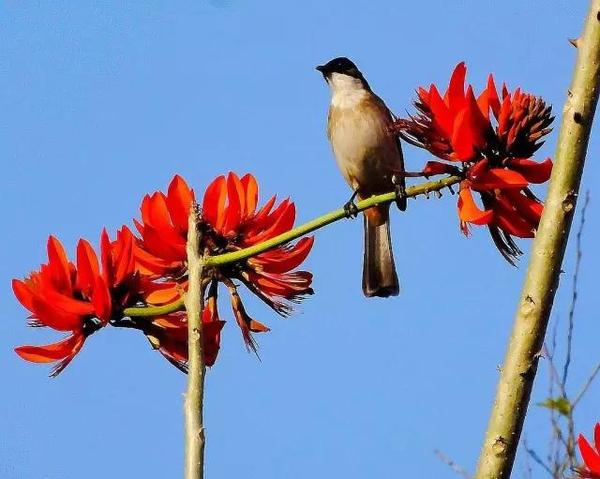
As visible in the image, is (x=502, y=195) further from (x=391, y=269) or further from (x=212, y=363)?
(x=391, y=269)

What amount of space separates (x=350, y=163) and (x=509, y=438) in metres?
4.67

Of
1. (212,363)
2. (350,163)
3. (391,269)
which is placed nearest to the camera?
(212,363)

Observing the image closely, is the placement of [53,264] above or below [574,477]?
above

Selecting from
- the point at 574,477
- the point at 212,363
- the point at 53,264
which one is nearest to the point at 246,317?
the point at 212,363

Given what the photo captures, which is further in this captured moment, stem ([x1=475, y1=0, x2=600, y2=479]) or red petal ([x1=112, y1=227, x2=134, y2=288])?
red petal ([x1=112, y1=227, x2=134, y2=288])

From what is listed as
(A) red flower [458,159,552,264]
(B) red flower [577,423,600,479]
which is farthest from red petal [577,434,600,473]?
(A) red flower [458,159,552,264]

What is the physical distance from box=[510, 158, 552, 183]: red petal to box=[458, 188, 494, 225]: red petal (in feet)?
0.31

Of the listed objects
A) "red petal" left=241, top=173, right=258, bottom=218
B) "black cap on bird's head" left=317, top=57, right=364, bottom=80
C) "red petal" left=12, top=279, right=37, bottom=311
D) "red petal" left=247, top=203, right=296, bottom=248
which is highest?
"black cap on bird's head" left=317, top=57, right=364, bottom=80

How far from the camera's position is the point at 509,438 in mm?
1054

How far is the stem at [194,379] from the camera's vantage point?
Answer: 1.07 m

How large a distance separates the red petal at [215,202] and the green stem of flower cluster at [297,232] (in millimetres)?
256

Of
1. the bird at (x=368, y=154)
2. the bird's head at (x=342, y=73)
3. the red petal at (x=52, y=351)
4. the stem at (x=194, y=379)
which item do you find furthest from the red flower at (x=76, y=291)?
the bird's head at (x=342, y=73)

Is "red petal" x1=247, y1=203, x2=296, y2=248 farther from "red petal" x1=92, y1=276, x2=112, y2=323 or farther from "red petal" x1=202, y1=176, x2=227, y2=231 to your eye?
"red petal" x1=92, y1=276, x2=112, y2=323

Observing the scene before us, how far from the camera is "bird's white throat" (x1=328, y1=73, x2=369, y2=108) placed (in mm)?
6008
